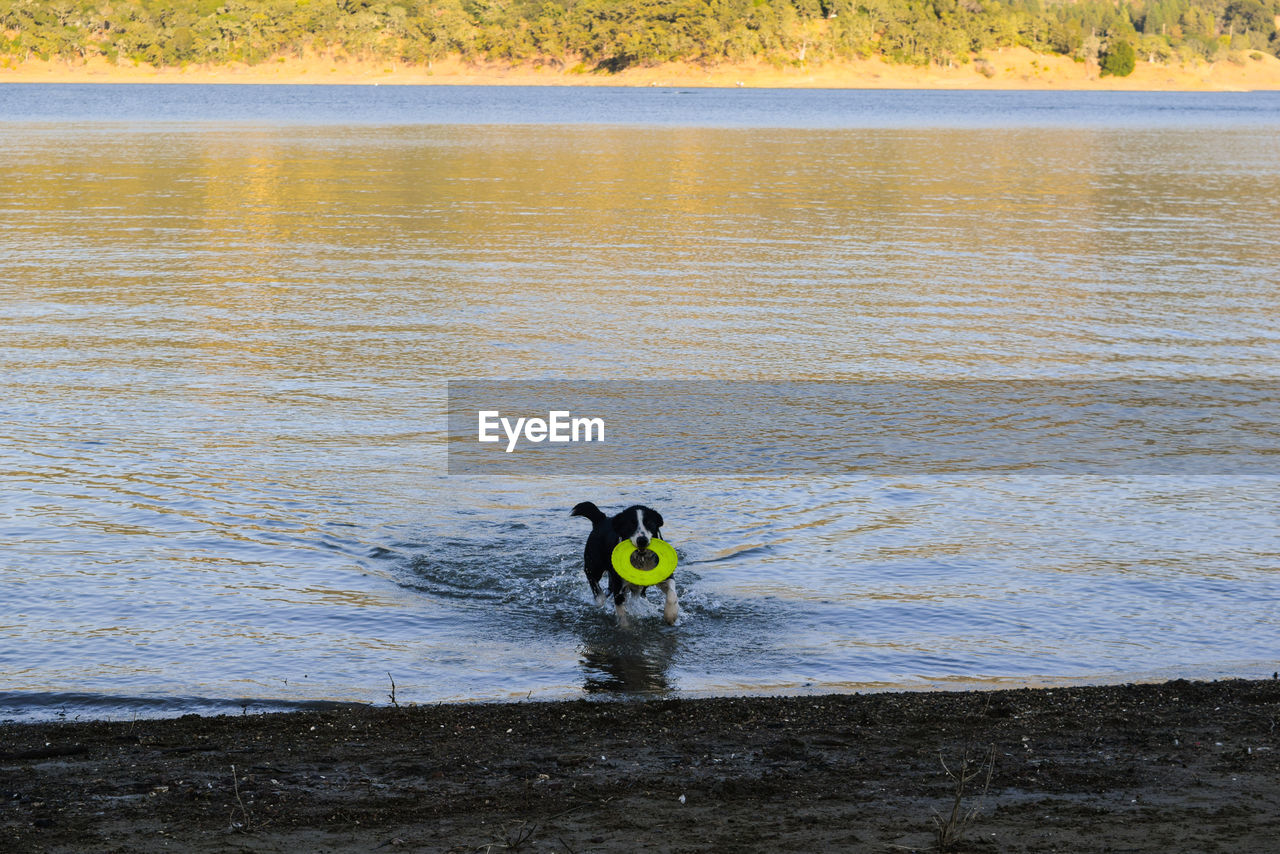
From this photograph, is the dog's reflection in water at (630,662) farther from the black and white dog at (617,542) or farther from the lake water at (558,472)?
the black and white dog at (617,542)

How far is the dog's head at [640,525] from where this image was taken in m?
9.42

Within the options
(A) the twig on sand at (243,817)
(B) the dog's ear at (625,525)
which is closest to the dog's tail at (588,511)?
(B) the dog's ear at (625,525)

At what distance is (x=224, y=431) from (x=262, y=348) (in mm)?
4550

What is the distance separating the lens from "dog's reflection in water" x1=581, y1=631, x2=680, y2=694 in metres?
8.61

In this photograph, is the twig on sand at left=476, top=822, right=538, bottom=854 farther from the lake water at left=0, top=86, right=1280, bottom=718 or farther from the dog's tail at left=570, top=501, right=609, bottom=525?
the dog's tail at left=570, top=501, right=609, bottom=525

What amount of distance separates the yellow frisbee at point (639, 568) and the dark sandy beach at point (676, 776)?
154cm

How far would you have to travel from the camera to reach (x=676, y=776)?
647cm

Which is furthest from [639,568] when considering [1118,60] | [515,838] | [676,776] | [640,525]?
[1118,60]

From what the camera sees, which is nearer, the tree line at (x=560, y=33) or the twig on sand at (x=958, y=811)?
the twig on sand at (x=958, y=811)

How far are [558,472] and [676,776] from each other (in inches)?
291

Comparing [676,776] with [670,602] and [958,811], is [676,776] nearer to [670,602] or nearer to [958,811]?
[958,811]

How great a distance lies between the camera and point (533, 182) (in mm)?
44656

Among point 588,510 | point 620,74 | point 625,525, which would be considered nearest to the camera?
point 625,525

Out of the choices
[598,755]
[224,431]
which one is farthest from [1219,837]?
[224,431]
